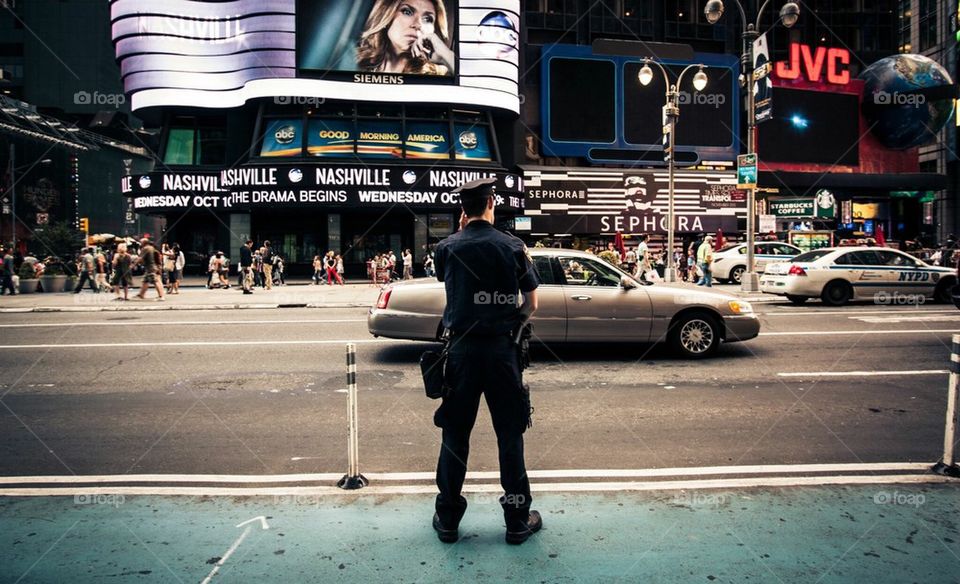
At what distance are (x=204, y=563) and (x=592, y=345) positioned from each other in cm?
749

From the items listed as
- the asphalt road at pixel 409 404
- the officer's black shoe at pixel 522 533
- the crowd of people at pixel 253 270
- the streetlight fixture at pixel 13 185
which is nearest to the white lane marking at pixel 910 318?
the asphalt road at pixel 409 404

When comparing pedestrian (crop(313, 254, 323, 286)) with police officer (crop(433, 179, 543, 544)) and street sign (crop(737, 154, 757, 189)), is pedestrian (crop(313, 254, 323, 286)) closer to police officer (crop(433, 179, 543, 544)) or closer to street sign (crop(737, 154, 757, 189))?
street sign (crop(737, 154, 757, 189))

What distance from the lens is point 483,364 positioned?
3414mm

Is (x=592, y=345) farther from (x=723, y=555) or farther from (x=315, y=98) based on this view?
(x=315, y=98)

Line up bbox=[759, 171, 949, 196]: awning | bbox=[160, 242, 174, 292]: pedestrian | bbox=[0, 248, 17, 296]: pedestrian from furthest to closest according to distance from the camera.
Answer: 1. bbox=[759, 171, 949, 196]: awning
2. bbox=[160, 242, 174, 292]: pedestrian
3. bbox=[0, 248, 17, 296]: pedestrian

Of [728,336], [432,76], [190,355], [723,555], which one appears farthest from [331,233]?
[723,555]

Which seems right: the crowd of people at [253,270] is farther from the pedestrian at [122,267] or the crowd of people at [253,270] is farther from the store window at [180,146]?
the store window at [180,146]

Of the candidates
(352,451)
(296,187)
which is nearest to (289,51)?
(296,187)

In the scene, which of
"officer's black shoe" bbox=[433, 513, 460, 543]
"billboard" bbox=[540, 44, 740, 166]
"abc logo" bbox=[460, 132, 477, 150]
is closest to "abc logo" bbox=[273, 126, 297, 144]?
"abc logo" bbox=[460, 132, 477, 150]

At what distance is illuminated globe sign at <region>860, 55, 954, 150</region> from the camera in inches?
1496

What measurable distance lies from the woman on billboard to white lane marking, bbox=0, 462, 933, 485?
27.3 metres

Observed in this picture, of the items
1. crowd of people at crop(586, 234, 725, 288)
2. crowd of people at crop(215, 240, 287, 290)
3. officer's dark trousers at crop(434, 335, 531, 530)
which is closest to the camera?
officer's dark trousers at crop(434, 335, 531, 530)

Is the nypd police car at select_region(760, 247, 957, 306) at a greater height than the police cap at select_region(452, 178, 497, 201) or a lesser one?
lesser

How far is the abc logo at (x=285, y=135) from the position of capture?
2853cm
